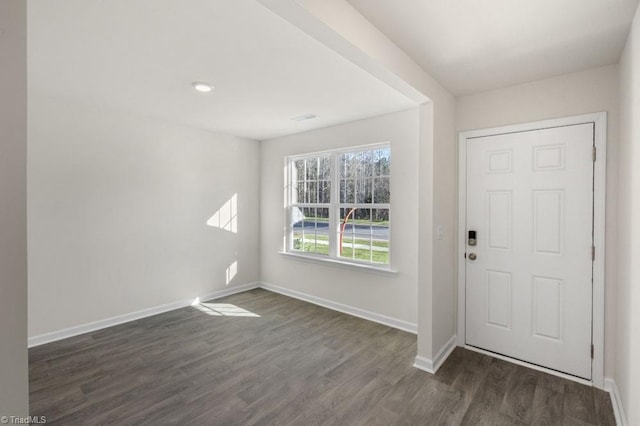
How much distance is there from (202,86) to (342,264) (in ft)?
8.63

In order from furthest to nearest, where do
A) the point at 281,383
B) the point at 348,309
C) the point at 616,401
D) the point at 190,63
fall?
the point at 348,309 → the point at 281,383 → the point at 190,63 → the point at 616,401

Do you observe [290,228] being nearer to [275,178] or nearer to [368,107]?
[275,178]

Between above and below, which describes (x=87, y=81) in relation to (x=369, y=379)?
above

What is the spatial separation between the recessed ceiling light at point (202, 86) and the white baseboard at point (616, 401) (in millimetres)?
3864

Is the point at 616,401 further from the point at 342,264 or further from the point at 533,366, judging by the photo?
the point at 342,264

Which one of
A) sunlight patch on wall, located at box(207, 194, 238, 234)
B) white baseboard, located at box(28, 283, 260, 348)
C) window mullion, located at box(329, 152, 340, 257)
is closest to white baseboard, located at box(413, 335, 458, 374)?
window mullion, located at box(329, 152, 340, 257)

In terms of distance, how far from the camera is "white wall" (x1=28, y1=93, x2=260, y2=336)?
3.10 m

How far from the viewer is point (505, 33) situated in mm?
1918

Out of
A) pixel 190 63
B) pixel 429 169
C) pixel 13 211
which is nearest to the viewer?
pixel 13 211

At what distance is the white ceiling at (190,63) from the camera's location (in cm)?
175

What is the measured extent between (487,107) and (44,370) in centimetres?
458

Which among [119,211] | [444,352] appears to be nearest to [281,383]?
[444,352]

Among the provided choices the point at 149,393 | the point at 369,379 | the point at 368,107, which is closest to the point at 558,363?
the point at 369,379

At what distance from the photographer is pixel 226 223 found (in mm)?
4707
